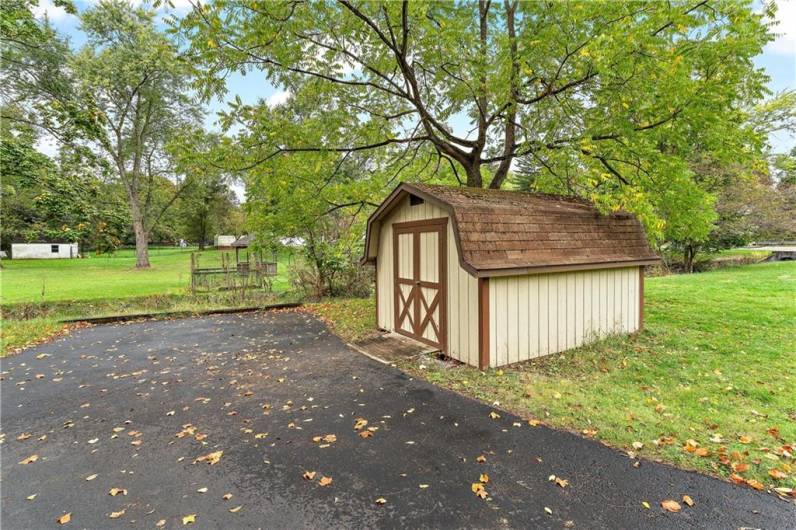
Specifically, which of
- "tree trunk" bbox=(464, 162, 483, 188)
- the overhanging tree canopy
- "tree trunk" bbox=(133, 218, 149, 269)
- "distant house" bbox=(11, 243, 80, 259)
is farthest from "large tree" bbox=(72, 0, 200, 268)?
"tree trunk" bbox=(464, 162, 483, 188)

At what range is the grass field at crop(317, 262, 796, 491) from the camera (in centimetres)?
333

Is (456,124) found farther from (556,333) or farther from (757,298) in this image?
(757,298)

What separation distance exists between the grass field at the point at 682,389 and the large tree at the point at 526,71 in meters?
2.73

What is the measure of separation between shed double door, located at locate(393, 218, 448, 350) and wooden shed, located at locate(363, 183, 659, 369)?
2 cm

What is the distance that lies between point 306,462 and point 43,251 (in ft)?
148

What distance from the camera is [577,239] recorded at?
6.52m

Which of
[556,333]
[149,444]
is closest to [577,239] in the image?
[556,333]

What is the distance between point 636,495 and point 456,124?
9861 mm

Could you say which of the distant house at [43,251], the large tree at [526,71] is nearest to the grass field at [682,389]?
the large tree at [526,71]

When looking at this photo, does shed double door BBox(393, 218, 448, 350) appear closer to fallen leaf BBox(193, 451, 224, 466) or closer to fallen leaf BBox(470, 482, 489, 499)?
fallen leaf BBox(470, 482, 489, 499)

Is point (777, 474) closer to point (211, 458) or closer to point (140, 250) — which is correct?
point (211, 458)

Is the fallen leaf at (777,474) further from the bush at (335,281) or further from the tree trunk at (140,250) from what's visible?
the tree trunk at (140,250)

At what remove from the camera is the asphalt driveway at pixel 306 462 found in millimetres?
2629

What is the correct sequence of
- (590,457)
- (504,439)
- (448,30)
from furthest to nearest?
(448,30)
(504,439)
(590,457)
